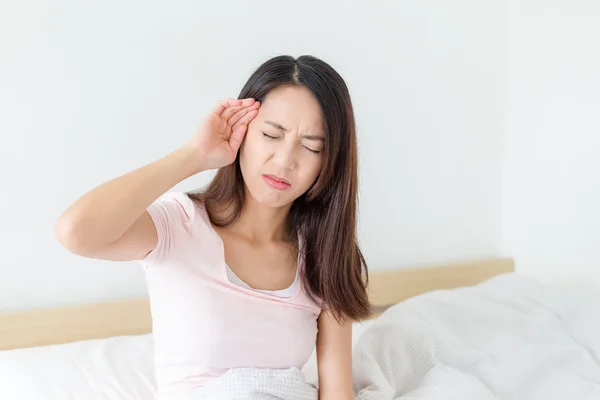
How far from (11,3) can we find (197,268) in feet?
2.79

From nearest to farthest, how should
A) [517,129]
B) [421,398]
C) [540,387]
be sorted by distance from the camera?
1. [421,398]
2. [540,387]
3. [517,129]

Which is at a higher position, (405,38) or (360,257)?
(405,38)

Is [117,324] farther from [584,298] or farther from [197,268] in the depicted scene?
[584,298]

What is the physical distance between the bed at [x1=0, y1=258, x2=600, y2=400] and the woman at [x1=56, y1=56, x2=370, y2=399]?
223mm

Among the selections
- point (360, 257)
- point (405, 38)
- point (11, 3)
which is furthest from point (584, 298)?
point (11, 3)

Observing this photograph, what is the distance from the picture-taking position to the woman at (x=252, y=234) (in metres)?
Result: 1.26

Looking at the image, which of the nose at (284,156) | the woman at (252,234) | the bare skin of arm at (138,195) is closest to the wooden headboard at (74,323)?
the woman at (252,234)

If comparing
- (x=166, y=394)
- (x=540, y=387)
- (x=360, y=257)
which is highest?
(x=360, y=257)

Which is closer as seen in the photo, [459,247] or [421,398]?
[421,398]

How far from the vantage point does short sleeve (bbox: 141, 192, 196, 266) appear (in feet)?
4.03

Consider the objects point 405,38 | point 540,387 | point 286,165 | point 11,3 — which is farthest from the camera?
point 405,38

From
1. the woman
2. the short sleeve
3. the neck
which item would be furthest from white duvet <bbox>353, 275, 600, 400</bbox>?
the short sleeve

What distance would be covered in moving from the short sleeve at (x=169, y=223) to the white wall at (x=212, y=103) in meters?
0.58

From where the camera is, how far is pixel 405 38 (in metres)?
2.18
